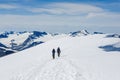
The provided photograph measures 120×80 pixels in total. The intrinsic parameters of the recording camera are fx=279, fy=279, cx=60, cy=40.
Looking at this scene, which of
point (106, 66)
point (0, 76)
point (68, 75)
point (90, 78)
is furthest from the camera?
point (0, 76)

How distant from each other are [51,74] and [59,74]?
44.2 inches

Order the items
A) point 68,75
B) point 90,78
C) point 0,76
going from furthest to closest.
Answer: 1. point 0,76
2. point 68,75
3. point 90,78

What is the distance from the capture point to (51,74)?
30.8 m

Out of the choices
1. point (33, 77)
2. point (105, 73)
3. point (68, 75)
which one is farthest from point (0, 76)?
point (105, 73)

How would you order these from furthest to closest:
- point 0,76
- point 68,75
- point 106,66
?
point 0,76 → point 106,66 → point 68,75

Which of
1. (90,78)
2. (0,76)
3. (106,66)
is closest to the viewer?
(90,78)

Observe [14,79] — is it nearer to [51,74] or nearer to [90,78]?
[51,74]

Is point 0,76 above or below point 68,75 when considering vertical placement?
below

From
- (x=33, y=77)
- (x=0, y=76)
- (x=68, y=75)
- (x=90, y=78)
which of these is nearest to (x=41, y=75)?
(x=33, y=77)

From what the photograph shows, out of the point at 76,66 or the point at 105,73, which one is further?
the point at 76,66

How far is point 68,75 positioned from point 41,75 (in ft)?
11.0

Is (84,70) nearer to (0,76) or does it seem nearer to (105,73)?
(105,73)

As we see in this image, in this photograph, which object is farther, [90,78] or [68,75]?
[68,75]

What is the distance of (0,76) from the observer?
133 feet
